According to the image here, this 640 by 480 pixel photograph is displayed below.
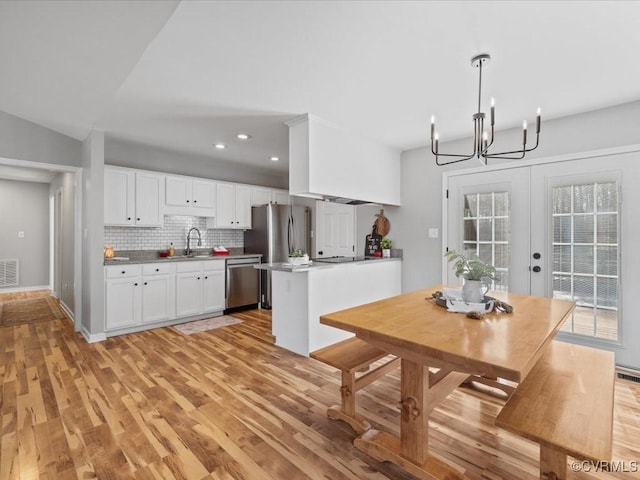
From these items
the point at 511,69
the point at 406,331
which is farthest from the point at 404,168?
the point at 406,331

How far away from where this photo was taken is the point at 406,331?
1553mm

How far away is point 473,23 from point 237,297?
14.3 feet

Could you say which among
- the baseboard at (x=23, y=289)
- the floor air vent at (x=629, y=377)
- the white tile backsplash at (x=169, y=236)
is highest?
the white tile backsplash at (x=169, y=236)

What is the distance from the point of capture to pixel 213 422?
2.09 metres

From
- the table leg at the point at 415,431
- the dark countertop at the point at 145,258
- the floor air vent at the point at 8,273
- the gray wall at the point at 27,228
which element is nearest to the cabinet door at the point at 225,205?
the dark countertop at the point at 145,258

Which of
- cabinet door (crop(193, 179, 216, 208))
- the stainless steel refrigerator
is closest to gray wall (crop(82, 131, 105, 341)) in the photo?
cabinet door (crop(193, 179, 216, 208))

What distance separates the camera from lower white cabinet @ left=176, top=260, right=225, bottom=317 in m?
4.38

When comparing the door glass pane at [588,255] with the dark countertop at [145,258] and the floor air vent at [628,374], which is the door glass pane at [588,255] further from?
the dark countertop at [145,258]

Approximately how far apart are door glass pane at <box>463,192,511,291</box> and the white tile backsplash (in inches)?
149

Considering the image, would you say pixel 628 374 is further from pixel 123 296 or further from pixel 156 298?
pixel 123 296

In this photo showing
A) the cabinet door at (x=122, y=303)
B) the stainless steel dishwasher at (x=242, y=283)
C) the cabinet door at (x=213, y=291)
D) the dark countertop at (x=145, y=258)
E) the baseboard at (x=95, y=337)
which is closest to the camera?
the baseboard at (x=95, y=337)

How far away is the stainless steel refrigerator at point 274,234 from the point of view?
5137 millimetres

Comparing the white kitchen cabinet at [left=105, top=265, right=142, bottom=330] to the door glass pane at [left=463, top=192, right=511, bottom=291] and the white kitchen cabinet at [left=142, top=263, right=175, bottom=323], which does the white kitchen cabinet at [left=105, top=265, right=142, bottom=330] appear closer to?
the white kitchen cabinet at [left=142, top=263, right=175, bottom=323]

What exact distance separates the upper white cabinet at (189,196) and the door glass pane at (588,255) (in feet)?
14.4
